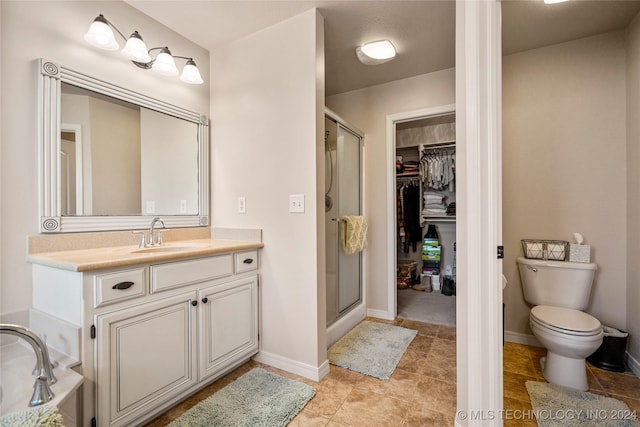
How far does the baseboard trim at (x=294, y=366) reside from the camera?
74.2 inches

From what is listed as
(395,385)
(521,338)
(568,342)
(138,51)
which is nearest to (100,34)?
(138,51)

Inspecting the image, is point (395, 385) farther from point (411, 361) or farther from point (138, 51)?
point (138, 51)

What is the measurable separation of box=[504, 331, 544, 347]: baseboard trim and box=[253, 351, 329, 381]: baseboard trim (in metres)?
1.59

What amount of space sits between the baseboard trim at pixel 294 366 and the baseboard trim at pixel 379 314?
3.74ft

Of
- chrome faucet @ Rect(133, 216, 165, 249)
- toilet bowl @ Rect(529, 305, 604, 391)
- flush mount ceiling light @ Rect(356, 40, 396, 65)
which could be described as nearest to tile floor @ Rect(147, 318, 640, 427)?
toilet bowl @ Rect(529, 305, 604, 391)

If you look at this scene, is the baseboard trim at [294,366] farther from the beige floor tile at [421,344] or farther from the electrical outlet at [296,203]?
the electrical outlet at [296,203]

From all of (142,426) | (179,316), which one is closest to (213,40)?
Answer: (179,316)

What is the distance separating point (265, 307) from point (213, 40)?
6.73 ft

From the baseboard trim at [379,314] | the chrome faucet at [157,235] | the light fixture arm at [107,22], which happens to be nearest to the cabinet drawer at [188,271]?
the chrome faucet at [157,235]

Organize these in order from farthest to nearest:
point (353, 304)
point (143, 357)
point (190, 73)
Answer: point (353, 304)
point (190, 73)
point (143, 357)

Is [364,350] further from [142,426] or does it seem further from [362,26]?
[362,26]

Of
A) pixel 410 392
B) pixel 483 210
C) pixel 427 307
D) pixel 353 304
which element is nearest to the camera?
pixel 483 210

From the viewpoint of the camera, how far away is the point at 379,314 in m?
2.98

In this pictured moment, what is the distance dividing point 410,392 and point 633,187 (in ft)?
6.52
